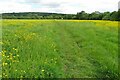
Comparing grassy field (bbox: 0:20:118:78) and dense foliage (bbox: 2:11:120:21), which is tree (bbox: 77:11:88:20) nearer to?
dense foliage (bbox: 2:11:120:21)

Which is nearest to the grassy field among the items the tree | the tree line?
the tree line

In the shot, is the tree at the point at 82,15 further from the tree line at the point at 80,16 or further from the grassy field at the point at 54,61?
the grassy field at the point at 54,61

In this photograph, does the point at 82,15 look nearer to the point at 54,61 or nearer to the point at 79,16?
the point at 79,16

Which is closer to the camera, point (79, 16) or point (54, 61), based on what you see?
point (54, 61)

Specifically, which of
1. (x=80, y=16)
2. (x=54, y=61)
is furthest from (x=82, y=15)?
(x=54, y=61)

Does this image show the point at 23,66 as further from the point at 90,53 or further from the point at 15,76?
the point at 90,53

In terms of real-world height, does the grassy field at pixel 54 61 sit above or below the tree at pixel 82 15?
below

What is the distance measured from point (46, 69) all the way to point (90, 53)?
18.1ft

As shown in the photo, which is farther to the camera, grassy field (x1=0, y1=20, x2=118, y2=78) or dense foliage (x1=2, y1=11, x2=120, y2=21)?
dense foliage (x1=2, y1=11, x2=120, y2=21)

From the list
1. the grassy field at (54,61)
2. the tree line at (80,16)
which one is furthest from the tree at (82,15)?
the grassy field at (54,61)

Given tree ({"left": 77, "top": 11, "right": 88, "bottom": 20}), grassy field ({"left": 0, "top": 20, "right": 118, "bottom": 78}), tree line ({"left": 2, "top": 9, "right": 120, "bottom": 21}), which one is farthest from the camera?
tree ({"left": 77, "top": 11, "right": 88, "bottom": 20})

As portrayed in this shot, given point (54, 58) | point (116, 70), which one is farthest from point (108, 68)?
point (54, 58)

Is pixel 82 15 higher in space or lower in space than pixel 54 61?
higher

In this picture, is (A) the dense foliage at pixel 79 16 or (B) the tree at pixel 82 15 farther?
(B) the tree at pixel 82 15
